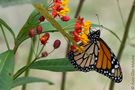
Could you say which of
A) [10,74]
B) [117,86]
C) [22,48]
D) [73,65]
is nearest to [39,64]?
[73,65]

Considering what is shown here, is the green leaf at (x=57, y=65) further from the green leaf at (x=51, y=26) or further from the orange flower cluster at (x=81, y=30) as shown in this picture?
the orange flower cluster at (x=81, y=30)

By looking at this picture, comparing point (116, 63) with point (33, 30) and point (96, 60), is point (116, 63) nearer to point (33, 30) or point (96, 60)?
point (96, 60)

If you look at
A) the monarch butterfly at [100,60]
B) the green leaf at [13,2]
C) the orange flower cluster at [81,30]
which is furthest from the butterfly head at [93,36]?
the green leaf at [13,2]

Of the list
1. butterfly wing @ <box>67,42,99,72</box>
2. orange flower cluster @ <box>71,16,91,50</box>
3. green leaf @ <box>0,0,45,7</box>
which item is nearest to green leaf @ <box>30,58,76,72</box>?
butterfly wing @ <box>67,42,99,72</box>

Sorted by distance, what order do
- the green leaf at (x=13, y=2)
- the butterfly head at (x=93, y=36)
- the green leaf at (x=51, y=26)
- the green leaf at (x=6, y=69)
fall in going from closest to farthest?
the green leaf at (x=13, y=2) → the green leaf at (x=6, y=69) → the green leaf at (x=51, y=26) → the butterfly head at (x=93, y=36)

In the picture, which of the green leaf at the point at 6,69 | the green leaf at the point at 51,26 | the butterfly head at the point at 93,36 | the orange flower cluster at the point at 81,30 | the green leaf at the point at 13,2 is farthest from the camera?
the butterfly head at the point at 93,36

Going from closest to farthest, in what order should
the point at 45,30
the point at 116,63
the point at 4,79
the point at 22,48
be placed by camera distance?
1. the point at 4,79
2. the point at 45,30
3. the point at 116,63
4. the point at 22,48
